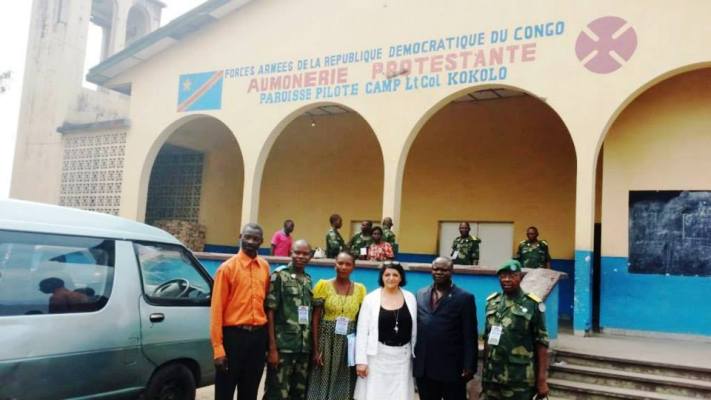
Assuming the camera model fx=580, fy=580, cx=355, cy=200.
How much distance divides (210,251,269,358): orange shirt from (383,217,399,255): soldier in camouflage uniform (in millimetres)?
4991

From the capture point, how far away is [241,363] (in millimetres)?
4270

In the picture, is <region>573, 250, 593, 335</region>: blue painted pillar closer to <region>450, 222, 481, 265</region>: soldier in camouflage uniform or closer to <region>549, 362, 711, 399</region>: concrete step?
<region>450, 222, 481, 265</region>: soldier in camouflage uniform

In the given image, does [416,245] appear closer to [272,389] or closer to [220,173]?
[220,173]

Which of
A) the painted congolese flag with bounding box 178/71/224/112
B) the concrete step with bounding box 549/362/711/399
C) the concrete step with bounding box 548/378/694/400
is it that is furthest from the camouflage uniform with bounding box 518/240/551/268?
the painted congolese flag with bounding box 178/71/224/112

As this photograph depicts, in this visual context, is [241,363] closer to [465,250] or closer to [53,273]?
[53,273]

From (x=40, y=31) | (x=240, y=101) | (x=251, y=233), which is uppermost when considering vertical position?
(x=40, y=31)

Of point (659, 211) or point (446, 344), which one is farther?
point (659, 211)

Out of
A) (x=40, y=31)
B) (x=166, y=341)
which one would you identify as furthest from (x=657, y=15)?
(x=40, y=31)

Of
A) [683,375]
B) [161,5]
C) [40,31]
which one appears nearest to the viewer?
[683,375]

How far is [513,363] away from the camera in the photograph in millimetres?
4121

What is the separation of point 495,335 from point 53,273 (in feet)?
10.4

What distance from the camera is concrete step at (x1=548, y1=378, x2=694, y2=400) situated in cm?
594

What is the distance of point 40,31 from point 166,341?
14.5m

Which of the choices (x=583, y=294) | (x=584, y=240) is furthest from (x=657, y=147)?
(x=583, y=294)
